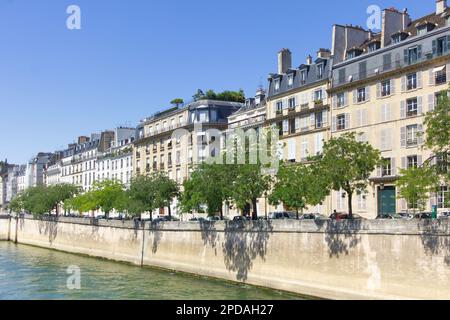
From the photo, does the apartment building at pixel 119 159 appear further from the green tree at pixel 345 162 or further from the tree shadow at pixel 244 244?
the green tree at pixel 345 162

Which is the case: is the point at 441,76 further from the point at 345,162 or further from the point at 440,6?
the point at 345,162

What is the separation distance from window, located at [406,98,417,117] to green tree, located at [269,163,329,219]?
9.46 m

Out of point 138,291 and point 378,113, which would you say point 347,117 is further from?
point 138,291

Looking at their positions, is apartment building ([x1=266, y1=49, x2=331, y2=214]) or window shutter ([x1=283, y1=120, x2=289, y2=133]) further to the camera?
window shutter ([x1=283, y1=120, x2=289, y2=133])

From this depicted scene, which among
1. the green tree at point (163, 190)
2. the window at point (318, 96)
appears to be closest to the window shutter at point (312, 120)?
the window at point (318, 96)

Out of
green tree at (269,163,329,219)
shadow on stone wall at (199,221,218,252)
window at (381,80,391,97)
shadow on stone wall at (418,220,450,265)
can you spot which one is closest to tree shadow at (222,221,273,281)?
shadow on stone wall at (199,221,218,252)

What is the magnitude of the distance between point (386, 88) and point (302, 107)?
9.82 m

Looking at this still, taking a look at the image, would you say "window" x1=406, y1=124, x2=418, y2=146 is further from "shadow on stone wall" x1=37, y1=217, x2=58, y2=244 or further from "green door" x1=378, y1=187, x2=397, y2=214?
"shadow on stone wall" x1=37, y1=217, x2=58, y2=244

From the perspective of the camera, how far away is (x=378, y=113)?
44719mm

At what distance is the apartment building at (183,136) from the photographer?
6594cm

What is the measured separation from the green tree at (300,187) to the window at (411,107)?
31.0ft

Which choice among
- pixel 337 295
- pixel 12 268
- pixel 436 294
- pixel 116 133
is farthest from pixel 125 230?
pixel 116 133

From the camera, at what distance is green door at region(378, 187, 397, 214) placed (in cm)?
4309
